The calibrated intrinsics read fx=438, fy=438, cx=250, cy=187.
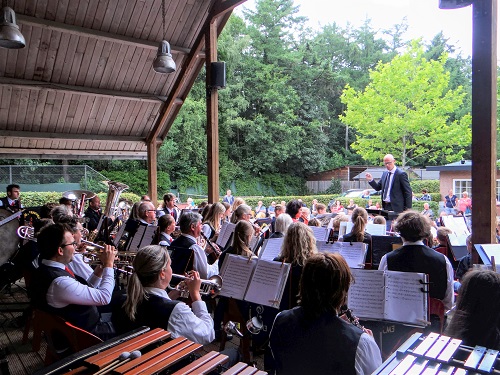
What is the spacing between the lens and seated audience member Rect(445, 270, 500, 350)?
83.7 inches

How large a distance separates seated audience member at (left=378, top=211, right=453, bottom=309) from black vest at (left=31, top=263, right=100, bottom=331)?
234 cm

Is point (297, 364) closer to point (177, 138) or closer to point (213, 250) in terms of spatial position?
point (213, 250)

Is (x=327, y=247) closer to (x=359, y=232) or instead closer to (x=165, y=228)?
(x=359, y=232)

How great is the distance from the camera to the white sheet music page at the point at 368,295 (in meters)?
3.02

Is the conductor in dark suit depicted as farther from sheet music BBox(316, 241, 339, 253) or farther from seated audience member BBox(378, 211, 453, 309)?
seated audience member BBox(378, 211, 453, 309)

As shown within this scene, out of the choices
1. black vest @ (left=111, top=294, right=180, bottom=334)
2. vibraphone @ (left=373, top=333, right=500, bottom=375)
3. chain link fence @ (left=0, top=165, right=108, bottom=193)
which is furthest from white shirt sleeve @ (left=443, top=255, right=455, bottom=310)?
chain link fence @ (left=0, top=165, right=108, bottom=193)

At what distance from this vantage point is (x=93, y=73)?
9.52 metres

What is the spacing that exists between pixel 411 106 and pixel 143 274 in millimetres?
27015

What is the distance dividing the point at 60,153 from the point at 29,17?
4097 mm

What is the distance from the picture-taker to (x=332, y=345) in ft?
6.43

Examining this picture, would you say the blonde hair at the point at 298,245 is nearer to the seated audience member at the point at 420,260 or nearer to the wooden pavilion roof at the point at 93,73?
the seated audience member at the point at 420,260

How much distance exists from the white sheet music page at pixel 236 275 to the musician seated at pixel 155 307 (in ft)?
2.24

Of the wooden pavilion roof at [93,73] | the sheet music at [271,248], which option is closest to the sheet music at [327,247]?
the sheet music at [271,248]

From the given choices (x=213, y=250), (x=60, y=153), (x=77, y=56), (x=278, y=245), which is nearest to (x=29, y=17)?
(x=77, y=56)
